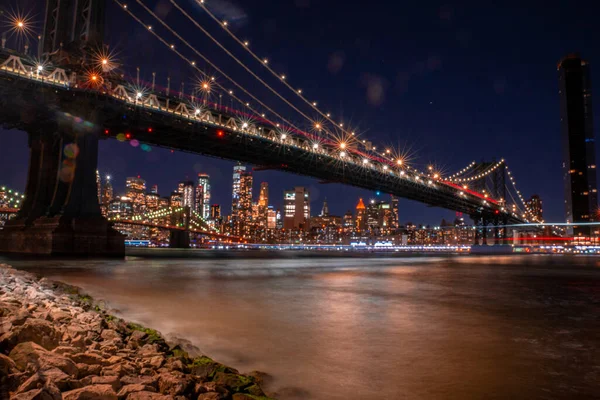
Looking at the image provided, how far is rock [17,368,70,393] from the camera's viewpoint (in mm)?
3016

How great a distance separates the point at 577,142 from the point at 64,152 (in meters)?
158

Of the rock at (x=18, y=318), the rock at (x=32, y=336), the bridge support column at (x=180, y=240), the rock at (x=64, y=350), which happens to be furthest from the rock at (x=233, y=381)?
the bridge support column at (x=180, y=240)

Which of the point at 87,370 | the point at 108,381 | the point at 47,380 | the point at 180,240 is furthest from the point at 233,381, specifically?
→ the point at 180,240

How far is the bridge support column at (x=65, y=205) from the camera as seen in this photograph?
111 ft

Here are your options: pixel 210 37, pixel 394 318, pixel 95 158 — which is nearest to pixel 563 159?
pixel 210 37

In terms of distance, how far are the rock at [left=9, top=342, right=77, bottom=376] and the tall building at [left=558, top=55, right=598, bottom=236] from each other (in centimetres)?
16480

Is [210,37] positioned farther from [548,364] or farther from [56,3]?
[548,364]

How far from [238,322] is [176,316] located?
1.38 metres

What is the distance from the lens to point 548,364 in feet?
16.5

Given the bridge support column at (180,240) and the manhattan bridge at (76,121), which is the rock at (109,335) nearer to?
the manhattan bridge at (76,121)

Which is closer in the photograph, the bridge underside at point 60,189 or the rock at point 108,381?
the rock at point 108,381

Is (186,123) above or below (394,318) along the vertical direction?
above

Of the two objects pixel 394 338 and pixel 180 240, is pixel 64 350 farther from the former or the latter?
pixel 180 240

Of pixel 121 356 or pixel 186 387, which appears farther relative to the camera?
pixel 121 356
